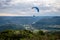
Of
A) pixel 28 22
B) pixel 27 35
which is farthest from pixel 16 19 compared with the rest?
pixel 27 35

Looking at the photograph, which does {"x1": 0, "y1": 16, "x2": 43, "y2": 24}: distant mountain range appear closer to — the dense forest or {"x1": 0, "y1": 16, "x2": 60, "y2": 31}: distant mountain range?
{"x1": 0, "y1": 16, "x2": 60, "y2": 31}: distant mountain range

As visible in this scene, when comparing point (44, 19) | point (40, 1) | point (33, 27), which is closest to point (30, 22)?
point (33, 27)

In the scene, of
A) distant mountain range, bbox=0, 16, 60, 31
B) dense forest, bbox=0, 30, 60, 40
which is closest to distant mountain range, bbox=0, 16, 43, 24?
distant mountain range, bbox=0, 16, 60, 31

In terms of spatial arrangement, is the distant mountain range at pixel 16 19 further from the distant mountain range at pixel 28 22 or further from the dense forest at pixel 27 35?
the dense forest at pixel 27 35

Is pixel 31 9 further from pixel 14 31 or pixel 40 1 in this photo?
pixel 14 31

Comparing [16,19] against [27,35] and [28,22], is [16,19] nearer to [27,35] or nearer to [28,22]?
[28,22]
